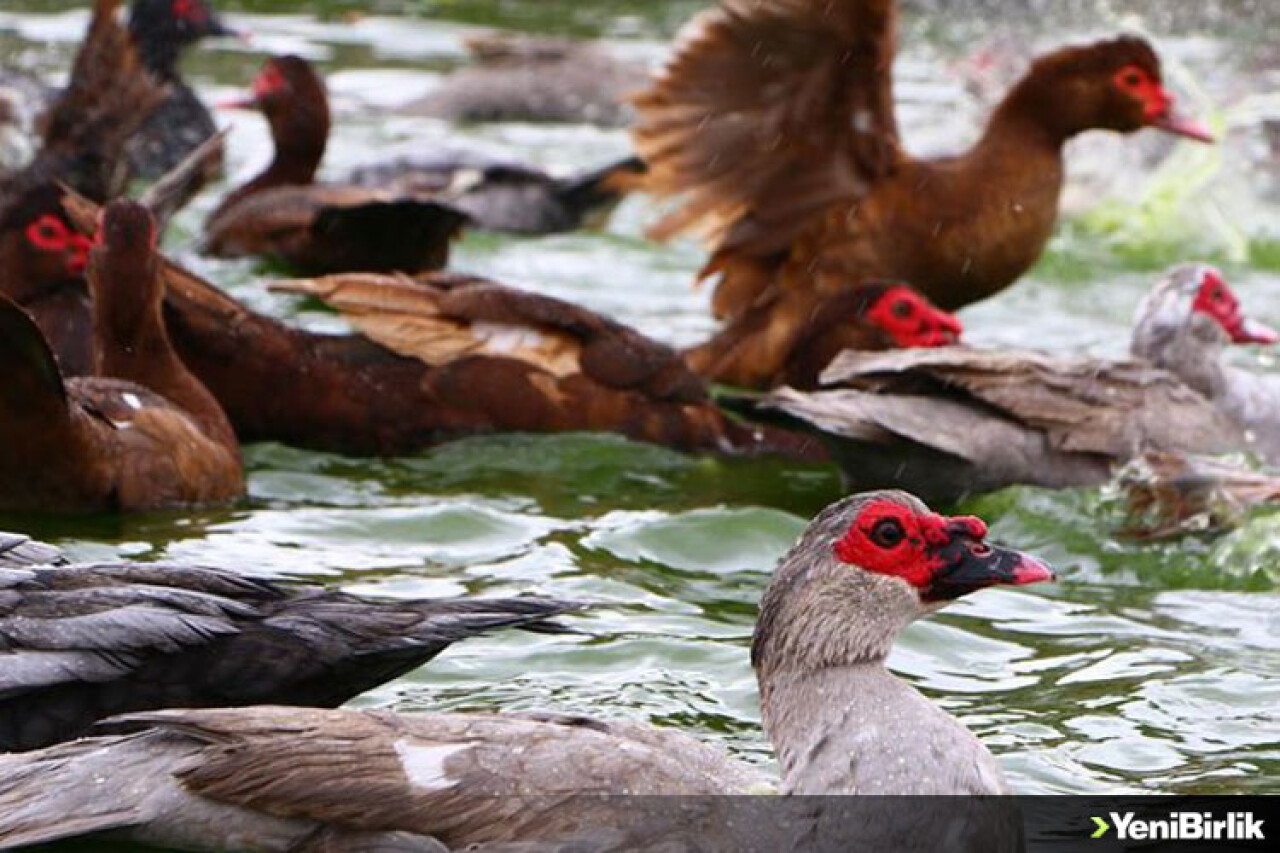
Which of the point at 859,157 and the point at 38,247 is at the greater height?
the point at 859,157

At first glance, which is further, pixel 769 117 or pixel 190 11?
pixel 190 11

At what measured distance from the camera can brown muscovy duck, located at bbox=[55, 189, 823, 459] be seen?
875 centimetres

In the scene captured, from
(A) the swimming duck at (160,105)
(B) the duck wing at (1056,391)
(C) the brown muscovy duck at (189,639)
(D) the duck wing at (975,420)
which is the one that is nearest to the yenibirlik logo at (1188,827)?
(C) the brown muscovy duck at (189,639)

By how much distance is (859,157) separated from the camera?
10258 mm

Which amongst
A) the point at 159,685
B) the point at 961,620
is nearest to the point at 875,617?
the point at 159,685

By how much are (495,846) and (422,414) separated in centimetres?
439

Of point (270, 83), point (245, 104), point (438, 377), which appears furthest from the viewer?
point (245, 104)

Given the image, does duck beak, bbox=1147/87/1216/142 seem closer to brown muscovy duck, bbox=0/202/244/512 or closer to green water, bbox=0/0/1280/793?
green water, bbox=0/0/1280/793

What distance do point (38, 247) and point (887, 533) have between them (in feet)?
16.2

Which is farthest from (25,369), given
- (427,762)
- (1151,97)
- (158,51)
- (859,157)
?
(158,51)

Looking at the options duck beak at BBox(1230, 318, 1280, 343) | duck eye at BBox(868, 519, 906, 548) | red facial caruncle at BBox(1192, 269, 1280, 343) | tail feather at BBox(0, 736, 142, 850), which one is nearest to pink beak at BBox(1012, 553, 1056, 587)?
duck eye at BBox(868, 519, 906, 548)

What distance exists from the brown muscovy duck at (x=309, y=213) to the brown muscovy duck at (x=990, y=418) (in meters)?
2.83

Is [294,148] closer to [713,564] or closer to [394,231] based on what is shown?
[394,231]

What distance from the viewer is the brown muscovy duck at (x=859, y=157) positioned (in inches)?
401
